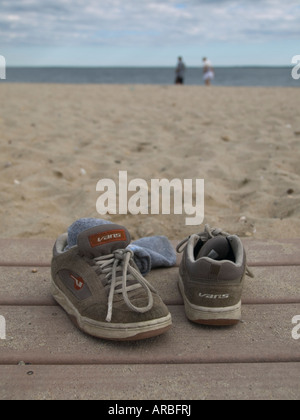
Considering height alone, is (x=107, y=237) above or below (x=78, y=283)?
above

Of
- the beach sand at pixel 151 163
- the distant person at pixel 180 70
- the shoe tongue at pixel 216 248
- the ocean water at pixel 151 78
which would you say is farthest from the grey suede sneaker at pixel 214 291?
the ocean water at pixel 151 78

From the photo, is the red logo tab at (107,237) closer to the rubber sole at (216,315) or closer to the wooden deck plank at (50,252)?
the rubber sole at (216,315)

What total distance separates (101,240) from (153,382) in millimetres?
503

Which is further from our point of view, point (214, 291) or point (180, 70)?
point (180, 70)

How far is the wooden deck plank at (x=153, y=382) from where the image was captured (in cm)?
116

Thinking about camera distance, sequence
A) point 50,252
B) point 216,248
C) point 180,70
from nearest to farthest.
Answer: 1. point 216,248
2. point 50,252
3. point 180,70

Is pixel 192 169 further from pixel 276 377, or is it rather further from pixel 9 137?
pixel 276 377

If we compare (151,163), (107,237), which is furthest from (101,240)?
(151,163)

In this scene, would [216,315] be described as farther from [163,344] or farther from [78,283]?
[78,283]

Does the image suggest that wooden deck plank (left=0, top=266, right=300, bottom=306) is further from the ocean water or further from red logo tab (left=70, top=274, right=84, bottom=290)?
the ocean water

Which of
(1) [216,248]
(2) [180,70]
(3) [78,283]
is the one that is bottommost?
(3) [78,283]

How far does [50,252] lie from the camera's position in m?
2.07

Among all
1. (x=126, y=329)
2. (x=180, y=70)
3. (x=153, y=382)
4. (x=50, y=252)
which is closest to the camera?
(x=153, y=382)

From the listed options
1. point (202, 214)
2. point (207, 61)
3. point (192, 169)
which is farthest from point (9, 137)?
point (207, 61)
